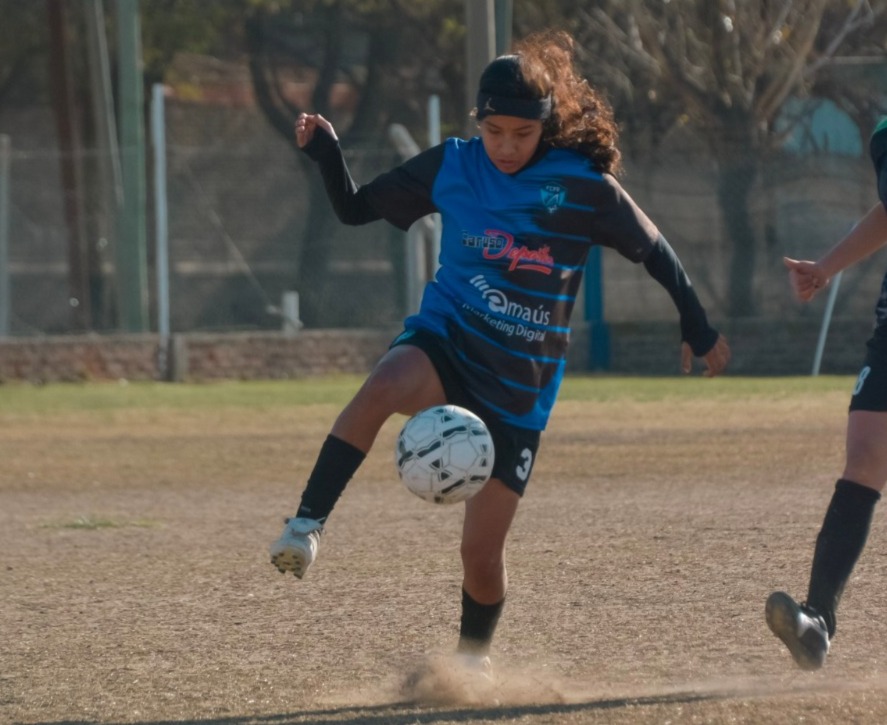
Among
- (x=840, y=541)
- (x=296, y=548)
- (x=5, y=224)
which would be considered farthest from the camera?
(x=5, y=224)

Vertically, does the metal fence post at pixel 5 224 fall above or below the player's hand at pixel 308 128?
below

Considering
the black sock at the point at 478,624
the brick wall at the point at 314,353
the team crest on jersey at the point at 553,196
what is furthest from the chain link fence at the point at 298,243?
the team crest on jersey at the point at 553,196

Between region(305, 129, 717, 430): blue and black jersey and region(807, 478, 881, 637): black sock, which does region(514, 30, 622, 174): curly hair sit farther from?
region(807, 478, 881, 637): black sock

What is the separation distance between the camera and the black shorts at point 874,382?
476 cm

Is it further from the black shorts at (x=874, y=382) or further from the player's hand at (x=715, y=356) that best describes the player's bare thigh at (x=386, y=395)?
the black shorts at (x=874, y=382)

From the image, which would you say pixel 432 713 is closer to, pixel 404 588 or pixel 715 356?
pixel 715 356

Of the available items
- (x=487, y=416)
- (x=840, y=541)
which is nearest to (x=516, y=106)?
(x=487, y=416)

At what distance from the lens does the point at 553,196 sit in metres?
4.82

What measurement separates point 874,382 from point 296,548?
Answer: 1.66 metres

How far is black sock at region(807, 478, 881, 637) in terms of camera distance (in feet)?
15.5

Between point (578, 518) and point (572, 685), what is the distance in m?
3.76

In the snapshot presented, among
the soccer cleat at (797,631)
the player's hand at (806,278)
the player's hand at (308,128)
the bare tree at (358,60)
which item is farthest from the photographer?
the bare tree at (358,60)

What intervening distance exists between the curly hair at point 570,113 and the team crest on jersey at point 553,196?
0.49 ft

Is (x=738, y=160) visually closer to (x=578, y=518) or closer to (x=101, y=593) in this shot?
(x=578, y=518)
